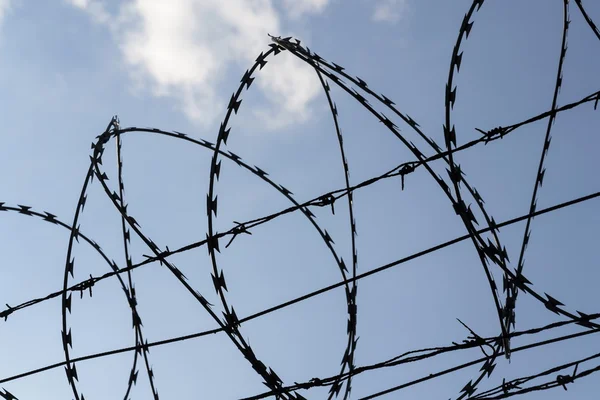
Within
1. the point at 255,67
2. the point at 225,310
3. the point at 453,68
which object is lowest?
the point at 225,310

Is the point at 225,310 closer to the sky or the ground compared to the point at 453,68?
closer to the ground

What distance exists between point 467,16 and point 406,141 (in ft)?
2.94

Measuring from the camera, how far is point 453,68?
14.0 ft

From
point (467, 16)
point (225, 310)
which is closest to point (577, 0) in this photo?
point (467, 16)

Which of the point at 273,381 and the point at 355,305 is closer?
the point at 273,381

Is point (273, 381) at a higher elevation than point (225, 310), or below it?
below

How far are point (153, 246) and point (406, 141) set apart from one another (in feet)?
5.73

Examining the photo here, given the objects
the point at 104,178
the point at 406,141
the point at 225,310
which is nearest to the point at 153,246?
the point at 225,310

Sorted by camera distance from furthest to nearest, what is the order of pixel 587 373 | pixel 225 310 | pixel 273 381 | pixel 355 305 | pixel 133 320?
pixel 133 320, pixel 355 305, pixel 225 310, pixel 273 381, pixel 587 373

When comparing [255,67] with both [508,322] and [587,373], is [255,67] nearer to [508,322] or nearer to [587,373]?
[508,322]

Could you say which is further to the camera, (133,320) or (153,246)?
(133,320)

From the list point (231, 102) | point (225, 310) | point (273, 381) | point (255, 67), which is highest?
point (255, 67)

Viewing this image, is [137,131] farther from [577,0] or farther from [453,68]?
[577,0]

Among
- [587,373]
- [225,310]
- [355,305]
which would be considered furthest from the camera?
[355,305]
